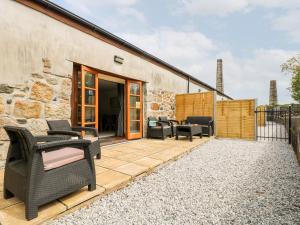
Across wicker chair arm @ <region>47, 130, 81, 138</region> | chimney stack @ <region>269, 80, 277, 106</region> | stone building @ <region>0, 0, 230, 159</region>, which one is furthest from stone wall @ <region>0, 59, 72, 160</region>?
chimney stack @ <region>269, 80, 277, 106</region>

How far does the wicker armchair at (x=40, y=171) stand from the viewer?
1.42 meters

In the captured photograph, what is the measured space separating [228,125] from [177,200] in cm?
533

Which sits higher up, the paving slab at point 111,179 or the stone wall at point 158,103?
the stone wall at point 158,103

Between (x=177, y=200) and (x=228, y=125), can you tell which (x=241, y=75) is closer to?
(x=228, y=125)

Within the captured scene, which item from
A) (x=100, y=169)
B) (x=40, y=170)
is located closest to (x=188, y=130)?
(x=100, y=169)

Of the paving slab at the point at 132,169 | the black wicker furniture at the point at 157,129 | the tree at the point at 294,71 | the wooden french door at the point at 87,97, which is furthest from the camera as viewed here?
the tree at the point at 294,71

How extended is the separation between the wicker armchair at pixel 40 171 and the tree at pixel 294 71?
659 inches

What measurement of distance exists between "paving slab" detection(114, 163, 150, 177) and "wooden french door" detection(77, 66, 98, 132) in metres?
1.60

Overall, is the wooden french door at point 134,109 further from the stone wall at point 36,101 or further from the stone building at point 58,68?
the stone wall at point 36,101

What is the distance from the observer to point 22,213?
149 cm

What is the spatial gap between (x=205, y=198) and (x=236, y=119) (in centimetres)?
508

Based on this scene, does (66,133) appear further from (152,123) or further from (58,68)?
(152,123)

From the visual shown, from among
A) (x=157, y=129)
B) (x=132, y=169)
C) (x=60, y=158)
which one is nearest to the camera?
(x=60, y=158)

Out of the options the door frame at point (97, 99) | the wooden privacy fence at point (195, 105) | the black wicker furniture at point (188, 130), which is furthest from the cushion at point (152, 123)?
the wooden privacy fence at point (195, 105)
